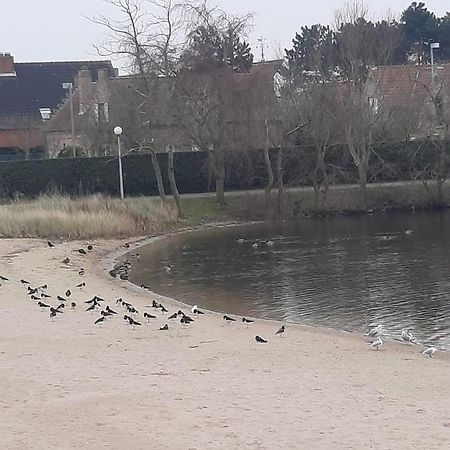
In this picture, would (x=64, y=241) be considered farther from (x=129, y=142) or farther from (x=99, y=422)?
(x=99, y=422)

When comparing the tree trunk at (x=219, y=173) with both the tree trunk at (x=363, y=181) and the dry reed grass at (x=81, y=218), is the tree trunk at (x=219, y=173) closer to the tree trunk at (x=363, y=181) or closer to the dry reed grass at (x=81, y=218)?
the dry reed grass at (x=81, y=218)

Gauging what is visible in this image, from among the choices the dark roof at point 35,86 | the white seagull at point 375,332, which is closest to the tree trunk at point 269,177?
the dark roof at point 35,86

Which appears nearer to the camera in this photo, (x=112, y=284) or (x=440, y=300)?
(x=440, y=300)

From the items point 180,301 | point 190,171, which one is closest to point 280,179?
point 190,171

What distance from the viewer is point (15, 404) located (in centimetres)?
1198

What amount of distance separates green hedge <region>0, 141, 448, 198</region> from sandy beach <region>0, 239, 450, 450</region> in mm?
31713

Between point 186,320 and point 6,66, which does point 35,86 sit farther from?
point 186,320

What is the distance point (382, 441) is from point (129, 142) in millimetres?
44038

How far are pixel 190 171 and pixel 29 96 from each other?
79.6ft

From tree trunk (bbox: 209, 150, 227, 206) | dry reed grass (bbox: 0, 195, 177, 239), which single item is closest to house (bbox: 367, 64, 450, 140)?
tree trunk (bbox: 209, 150, 227, 206)

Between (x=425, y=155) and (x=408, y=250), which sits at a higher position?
(x=425, y=155)

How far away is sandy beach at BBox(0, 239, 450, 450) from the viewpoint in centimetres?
1070

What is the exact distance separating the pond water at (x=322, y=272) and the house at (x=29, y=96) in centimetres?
2518

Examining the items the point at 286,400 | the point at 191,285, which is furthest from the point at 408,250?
the point at 286,400
